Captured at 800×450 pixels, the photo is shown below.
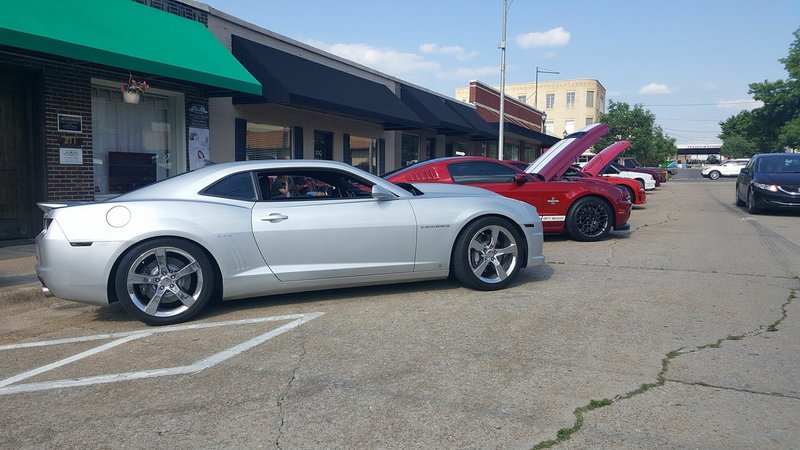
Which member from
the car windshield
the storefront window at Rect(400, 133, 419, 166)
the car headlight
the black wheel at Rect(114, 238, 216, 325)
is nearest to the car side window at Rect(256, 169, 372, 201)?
the black wheel at Rect(114, 238, 216, 325)

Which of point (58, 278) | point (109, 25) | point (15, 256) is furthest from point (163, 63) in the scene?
point (58, 278)

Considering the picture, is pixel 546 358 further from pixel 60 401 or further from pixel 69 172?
pixel 69 172

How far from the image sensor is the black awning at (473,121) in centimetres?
2400

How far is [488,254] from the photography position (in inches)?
241

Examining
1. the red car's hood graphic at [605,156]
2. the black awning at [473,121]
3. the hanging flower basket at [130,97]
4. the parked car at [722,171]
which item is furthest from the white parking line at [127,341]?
the parked car at [722,171]

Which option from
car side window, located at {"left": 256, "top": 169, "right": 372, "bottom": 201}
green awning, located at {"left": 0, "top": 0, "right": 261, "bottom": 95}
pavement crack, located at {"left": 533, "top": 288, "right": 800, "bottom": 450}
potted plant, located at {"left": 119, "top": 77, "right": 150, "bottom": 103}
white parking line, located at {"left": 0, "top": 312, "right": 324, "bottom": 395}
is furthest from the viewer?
potted plant, located at {"left": 119, "top": 77, "right": 150, "bottom": 103}

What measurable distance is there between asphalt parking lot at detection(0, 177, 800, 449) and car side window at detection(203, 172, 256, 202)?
108 centimetres

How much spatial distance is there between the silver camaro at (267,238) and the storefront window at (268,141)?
8.06 metres

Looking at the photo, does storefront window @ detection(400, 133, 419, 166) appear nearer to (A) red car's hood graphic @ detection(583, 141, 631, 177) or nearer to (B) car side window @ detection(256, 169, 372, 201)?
(A) red car's hood graphic @ detection(583, 141, 631, 177)

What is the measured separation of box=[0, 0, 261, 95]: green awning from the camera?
7619 mm

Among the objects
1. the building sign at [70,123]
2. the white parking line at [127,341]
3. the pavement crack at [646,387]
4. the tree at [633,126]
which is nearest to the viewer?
the pavement crack at [646,387]

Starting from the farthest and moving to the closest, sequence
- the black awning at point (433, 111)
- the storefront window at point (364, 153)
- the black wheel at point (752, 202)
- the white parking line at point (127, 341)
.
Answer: the black awning at point (433, 111) → the storefront window at point (364, 153) → the black wheel at point (752, 202) → the white parking line at point (127, 341)

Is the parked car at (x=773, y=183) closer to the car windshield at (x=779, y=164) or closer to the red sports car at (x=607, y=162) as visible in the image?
the car windshield at (x=779, y=164)

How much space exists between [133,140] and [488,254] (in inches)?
309
